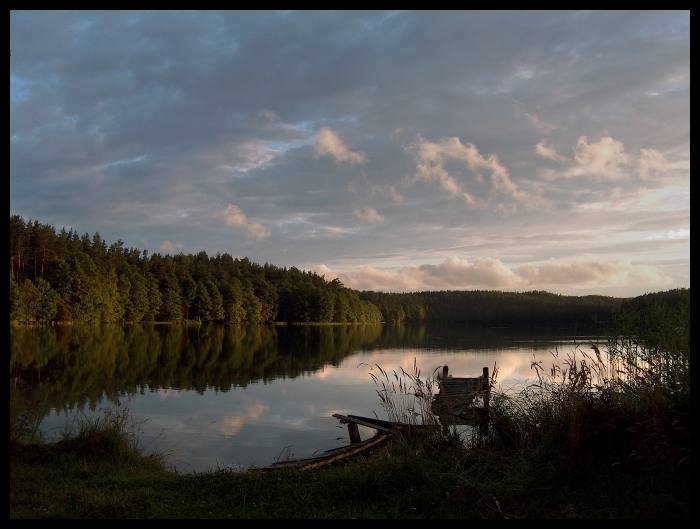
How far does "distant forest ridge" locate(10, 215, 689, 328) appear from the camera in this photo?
67.9 m

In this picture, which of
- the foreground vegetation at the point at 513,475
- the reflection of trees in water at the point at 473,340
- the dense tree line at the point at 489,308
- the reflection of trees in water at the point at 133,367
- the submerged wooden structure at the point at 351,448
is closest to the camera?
the foreground vegetation at the point at 513,475

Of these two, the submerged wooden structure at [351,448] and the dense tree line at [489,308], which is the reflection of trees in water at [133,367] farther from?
the dense tree line at [489,308]

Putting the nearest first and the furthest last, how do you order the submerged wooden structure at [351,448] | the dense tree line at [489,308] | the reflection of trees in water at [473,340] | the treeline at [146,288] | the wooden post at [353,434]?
the submerged wooden structure at [351,448]
the wooden post at [353,434]
the reflection of trees in water at [473,340]
the treeline at [146,288]
the dense tree line at [489,308]

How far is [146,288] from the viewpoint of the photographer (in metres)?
89.4

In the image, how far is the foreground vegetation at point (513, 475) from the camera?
19.6ft

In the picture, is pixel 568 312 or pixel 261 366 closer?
pixel 261 366

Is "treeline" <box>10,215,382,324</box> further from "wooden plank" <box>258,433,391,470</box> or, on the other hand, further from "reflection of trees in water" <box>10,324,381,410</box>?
"wooden plank" <box>258,433,391,470</box>

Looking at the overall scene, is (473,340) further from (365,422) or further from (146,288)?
(146,288)

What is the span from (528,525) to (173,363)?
28.4 meters

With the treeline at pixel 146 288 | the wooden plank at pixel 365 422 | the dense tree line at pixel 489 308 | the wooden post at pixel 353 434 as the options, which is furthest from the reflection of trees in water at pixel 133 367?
the dense tree line at pixel 489 308

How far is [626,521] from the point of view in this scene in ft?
17.6

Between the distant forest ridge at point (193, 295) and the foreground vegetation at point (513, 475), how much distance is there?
1.52m
